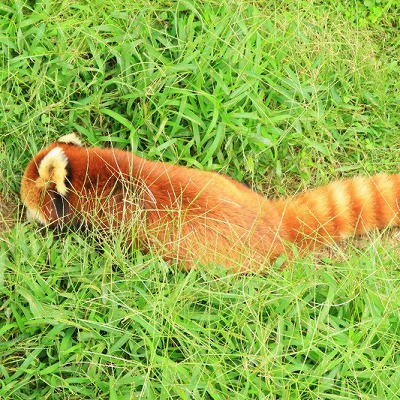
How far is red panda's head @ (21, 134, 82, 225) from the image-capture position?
355 cm

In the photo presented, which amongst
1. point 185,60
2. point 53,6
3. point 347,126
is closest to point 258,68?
point 185,60

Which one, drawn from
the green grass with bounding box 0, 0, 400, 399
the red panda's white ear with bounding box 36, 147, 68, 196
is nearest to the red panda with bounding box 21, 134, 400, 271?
the red panda's white ear with bounding box 36, 147, 68, 196

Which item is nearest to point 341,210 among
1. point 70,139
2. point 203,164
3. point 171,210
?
point 203,164

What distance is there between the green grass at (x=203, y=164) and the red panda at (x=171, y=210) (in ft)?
0.38

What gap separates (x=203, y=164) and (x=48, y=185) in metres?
0.97

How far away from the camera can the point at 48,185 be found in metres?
3.61

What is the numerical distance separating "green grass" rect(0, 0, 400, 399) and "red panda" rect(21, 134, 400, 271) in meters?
0.12

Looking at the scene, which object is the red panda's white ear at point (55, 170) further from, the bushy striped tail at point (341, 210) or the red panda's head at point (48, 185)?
the bushy striped tail at point (341, 210)

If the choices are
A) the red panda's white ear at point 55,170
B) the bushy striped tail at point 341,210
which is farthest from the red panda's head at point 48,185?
the bushy striped tail at point 341,210

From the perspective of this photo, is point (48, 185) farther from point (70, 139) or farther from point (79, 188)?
point (70, 139)

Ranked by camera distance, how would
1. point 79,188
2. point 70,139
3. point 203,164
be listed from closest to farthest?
1. point 79,188
2. point 70,139
3. point 203,164

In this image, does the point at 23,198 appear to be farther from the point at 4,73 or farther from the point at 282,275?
the point at 282,275

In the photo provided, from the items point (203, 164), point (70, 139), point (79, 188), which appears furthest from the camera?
point (203, 164)

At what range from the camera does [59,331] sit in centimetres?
316
